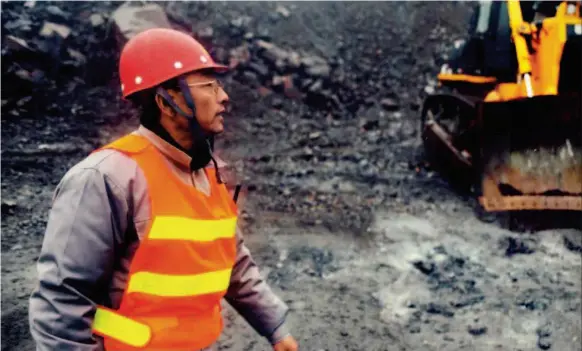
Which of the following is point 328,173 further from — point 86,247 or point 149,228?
point 86,247

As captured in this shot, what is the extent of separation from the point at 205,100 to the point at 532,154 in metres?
4.48

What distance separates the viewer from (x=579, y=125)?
209 inches

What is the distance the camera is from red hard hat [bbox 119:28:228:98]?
165 cm

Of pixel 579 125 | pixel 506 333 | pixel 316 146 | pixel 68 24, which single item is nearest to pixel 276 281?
pixel 506 333

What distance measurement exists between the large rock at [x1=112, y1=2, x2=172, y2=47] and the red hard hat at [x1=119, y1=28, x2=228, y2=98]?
7.25 meters

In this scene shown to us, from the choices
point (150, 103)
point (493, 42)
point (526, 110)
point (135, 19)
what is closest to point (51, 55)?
point (135, 19)

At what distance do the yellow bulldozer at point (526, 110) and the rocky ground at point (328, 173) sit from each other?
0.37m

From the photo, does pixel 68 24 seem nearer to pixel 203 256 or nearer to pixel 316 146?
pixel 316 146

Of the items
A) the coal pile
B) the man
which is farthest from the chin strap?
the coal pile

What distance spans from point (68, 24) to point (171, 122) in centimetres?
869

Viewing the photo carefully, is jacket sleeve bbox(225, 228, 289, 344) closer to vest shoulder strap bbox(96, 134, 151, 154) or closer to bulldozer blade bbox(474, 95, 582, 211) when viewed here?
vest shoulder strap bbox(96, 134, 151, 154)

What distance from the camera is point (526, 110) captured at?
5438mm

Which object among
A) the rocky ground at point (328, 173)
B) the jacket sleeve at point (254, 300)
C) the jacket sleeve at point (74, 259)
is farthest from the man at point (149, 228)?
the rocky ground at point (328, 173)

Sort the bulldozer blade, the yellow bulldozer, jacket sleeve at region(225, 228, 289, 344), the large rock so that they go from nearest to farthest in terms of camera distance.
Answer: jacket sleeve at region(225, 228, 289, 344), the yellow bulldozer, the bulldozer blade, the large rock
